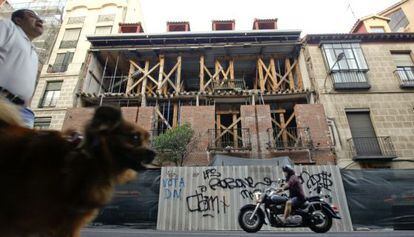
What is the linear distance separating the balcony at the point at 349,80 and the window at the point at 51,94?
659 inches

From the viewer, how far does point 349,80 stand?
13555 mm

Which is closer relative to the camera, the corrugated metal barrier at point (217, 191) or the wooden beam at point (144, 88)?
the corrugated metal barrier at point (217, 191)

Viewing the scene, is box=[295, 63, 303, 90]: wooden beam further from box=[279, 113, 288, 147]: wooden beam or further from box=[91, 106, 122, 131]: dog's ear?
box=[91, 106, 122, 131]: dog's ear

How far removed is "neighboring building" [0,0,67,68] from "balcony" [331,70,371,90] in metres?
19.3

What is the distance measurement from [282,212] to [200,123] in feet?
26.6

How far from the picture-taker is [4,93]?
1554 mm

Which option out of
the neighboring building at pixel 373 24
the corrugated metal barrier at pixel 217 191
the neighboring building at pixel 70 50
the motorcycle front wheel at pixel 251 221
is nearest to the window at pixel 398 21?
the neighboring building at pixel 373 24

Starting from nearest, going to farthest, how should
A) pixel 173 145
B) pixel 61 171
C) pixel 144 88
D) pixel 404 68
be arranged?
pixel 61 171 < pixel 173 145 < pixel 404 68 < pixel 144 88

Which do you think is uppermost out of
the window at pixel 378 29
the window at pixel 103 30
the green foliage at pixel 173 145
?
the window at pixel 103 30

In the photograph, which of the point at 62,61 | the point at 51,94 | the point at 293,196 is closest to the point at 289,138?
the point at 293,196

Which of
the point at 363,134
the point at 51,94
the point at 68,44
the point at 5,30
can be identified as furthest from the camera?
the point at 68,44

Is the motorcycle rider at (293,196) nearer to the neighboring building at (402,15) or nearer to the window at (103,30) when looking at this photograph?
the window at (103,30)

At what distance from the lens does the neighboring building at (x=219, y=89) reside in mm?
12203

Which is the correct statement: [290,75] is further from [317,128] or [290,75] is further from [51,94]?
[51,94]
